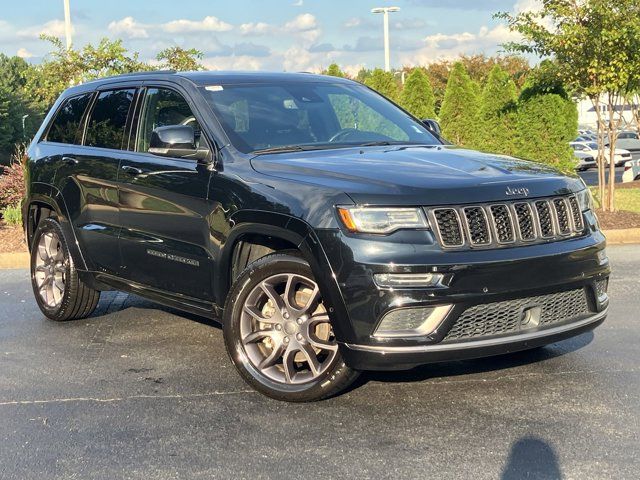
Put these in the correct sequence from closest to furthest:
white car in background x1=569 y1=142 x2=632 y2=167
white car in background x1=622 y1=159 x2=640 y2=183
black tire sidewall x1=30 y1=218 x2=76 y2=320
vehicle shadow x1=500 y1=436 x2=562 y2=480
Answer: vehicle shadow x1=500 y1=436 x2=562 y2=480, black tire sidewall x1=30 y1=218 x2=76 y2=320, white car in background x1=622 y1=159 x2=640 y2=183, white car in background x1=569 y1=142 x2=632 y2=167

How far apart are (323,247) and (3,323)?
13.1ft

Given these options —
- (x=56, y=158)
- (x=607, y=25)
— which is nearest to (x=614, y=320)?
(x=56, y=158)

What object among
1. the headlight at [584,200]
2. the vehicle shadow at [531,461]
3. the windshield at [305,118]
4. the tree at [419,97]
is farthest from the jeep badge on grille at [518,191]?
the tree at [419,97]

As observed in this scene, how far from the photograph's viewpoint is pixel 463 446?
411 centimetres

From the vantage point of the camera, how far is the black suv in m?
4.32

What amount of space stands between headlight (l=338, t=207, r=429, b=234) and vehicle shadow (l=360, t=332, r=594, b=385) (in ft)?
4.07

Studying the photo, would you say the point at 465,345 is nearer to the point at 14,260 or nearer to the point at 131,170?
the point at 131,170

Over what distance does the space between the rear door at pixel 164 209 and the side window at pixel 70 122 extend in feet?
3.14

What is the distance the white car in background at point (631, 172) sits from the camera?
2400 centimetres

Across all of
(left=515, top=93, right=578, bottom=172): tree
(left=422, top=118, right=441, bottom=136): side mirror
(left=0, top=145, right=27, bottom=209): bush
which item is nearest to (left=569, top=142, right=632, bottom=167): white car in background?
(left=515, top=93, right=578, bottom=172): tree

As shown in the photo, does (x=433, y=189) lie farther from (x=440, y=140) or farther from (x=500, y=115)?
(x=500, y=115)

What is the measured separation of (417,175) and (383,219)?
0.39m

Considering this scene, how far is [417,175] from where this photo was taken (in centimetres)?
456

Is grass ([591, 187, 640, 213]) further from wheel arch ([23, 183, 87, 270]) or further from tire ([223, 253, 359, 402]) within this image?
tire ([223, 253, 359, 402])
